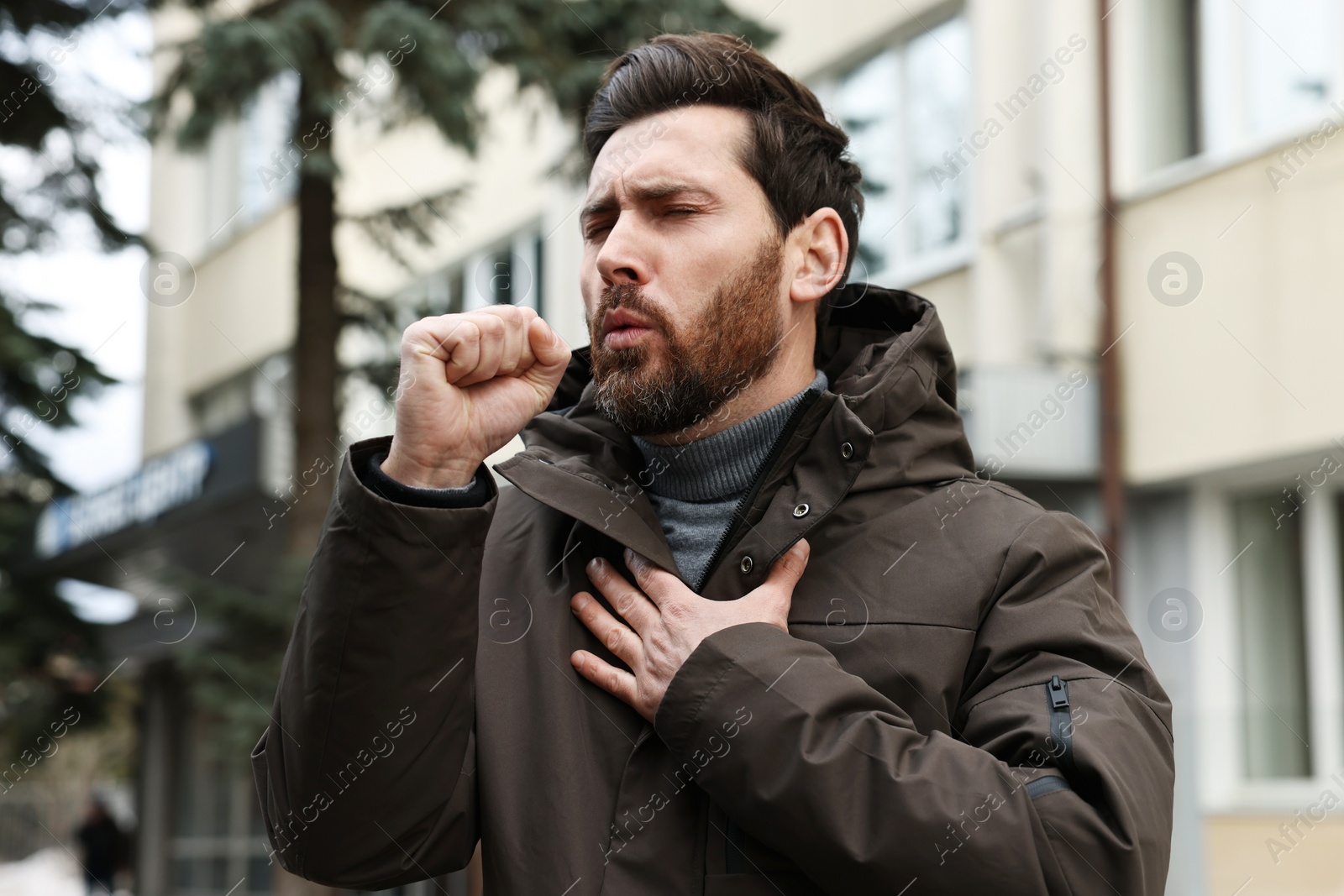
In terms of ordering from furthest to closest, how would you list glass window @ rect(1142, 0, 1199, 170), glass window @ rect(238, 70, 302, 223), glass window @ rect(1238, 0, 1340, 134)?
glass window @ rect(1142, 0, 1199, 170) → glass window @ rect(1238, 0, 1340, 134) → glass window @ rect(238, 70, 302, 223)

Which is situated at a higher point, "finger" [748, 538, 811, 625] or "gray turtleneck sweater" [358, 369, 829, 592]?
"gray turtleneck sweater" [358, 369, 829, 592]

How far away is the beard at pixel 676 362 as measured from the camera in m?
2.25

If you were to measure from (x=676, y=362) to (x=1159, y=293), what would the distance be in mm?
6944

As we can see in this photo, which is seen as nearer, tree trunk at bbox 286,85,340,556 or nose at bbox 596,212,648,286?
nose at bbox 596,212,648,286

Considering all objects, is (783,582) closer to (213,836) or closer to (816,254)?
(816,254)

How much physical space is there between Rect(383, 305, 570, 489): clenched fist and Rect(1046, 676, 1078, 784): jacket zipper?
0.81 metres

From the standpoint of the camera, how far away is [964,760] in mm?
1780

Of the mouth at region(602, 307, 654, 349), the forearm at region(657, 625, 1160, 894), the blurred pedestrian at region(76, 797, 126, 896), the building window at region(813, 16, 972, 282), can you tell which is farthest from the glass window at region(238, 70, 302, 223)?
the blurred pedestrian at region(76, 797, 126, 896)

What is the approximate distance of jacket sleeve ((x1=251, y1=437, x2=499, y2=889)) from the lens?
73.5 inches

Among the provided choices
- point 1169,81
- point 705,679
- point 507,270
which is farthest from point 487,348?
point 507,270

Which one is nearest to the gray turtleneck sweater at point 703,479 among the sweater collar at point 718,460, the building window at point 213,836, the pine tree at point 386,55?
the sweater collar at point 718,460

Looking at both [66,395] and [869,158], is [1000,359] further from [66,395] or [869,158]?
[66,395]

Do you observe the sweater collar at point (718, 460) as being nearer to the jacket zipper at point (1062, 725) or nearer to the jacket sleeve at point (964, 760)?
the jacket sleeve at point (964, 760)

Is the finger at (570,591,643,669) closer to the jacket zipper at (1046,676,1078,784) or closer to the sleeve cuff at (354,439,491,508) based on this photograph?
the sleeve cuff at (354,439,491,508)
